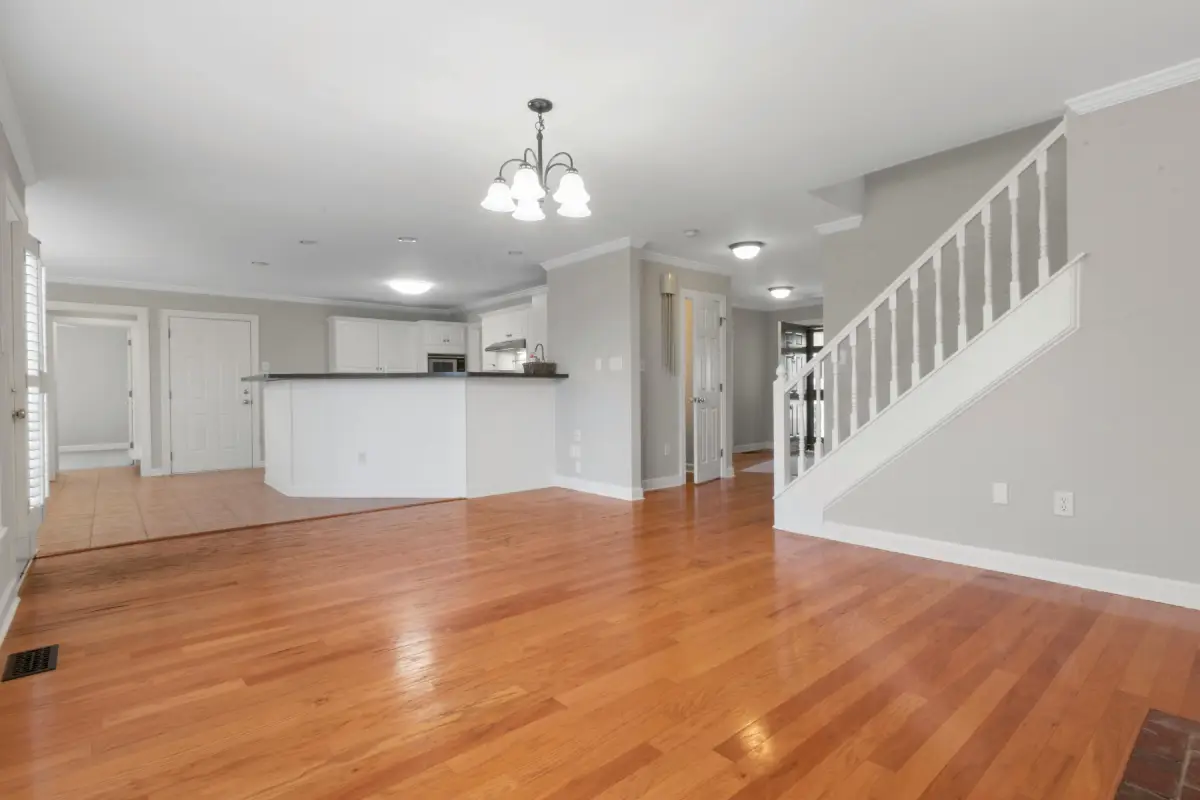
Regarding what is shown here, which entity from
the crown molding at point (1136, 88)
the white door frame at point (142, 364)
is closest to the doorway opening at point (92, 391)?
the white door frame at point (142, 364)

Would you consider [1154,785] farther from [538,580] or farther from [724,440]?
[724,440]

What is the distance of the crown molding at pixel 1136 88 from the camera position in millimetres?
2619

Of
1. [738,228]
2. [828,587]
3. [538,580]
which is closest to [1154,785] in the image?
[828,587]

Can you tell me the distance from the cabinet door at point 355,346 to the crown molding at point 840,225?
6.33 metres

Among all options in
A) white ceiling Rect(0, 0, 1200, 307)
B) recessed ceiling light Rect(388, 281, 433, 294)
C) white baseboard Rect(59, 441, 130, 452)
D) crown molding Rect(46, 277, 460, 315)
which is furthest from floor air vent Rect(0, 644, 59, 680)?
white baseboard Rect(59, 441, 130, 452)

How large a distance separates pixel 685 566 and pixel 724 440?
3585 millimetres

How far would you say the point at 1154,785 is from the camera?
147 centimetres

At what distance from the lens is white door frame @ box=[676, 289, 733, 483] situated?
616 centimetres

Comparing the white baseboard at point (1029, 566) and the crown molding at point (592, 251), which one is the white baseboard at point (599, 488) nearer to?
the white baseboard at point (1029, 566)

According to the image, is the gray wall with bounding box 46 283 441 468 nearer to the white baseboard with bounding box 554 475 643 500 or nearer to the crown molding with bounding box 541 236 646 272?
the crown molding with bounding box 541 236 646 272

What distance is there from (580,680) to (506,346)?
20.1 ft

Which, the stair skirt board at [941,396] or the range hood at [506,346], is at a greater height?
the range hood at [506,346]

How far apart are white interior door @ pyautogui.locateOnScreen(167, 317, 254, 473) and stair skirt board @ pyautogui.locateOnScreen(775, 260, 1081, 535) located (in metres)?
6.97

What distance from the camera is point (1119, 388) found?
9.24 feet
